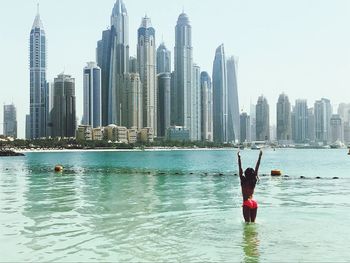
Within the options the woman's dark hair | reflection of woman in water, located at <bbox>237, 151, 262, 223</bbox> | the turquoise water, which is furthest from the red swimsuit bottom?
the woman's dark hair

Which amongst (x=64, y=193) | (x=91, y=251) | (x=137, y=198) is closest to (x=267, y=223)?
(x=91, y=251)

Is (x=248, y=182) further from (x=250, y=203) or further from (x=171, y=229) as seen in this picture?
(x=171, y=229)

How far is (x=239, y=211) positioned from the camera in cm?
2864

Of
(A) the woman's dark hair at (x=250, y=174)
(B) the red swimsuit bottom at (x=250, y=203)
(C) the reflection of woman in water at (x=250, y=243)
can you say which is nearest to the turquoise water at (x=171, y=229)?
(C) the reflection of woman in water at (x=250, y=243)

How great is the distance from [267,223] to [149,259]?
350 inches

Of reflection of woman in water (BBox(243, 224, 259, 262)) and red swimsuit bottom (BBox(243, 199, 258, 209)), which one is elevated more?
red swimsuit bottom (BBox(243, 199, 258, 209))

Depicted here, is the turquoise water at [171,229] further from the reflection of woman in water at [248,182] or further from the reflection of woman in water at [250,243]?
the reflection of woman in water at [248,182]

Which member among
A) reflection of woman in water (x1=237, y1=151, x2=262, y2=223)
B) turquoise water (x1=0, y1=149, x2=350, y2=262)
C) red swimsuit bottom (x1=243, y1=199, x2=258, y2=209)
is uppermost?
reflection of woman in water (x1=237, y1=151, x2=262, y2=223)

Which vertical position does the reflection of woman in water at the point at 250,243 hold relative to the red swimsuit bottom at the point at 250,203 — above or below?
below

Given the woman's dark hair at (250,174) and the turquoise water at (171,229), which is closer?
the turquoise water at (171,229)

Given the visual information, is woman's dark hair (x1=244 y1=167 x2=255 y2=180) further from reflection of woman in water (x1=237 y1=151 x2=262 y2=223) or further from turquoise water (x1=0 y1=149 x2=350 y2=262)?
turquoise water (x1=0 y1=149 x2=350 y2=262)

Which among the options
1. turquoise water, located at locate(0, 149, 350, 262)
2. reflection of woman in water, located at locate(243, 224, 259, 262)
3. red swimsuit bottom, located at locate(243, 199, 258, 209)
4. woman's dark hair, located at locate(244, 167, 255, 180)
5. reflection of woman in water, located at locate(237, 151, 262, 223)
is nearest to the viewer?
reflection of woman in water, located at locate(243, 224, 259, 262)

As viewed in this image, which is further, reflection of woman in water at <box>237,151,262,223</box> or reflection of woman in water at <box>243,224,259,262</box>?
reflection of woman in water at <box>237,151,262,223</box>

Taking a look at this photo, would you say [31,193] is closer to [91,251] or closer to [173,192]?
[173,192]
